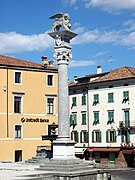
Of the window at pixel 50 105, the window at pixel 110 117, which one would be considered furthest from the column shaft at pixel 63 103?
the window at pixel 110 117

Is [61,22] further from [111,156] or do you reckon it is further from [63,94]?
[111,156]

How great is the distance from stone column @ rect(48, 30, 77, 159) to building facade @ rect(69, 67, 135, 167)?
28520 mm

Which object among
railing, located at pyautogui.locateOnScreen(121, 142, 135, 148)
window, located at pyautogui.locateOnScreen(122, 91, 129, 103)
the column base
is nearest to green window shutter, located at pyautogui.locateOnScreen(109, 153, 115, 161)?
railing, located at pyautogui.locateOnScreen(121, 142, 135, 148)

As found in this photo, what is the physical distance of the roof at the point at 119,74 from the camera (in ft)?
176

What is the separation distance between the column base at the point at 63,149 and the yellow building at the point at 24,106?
61.2 ft

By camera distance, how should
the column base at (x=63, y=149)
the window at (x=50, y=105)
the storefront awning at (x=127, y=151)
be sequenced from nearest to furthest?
the column base at (x=63, y=149), the window at (x=50, y=105), the storefront awning at (x=127, y=151)

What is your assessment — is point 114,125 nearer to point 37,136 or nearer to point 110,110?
point 110,110

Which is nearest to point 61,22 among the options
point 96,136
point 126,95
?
point 126,95

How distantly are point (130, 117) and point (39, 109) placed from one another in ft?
41.4

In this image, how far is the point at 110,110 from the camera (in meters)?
54.5

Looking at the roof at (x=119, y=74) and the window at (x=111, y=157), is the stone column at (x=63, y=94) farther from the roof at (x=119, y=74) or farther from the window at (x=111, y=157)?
the window at (x=111, y=157)

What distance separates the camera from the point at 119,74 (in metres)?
55.4

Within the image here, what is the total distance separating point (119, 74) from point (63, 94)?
32340 mm

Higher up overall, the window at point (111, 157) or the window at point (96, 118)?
the window at point (96, 118)
